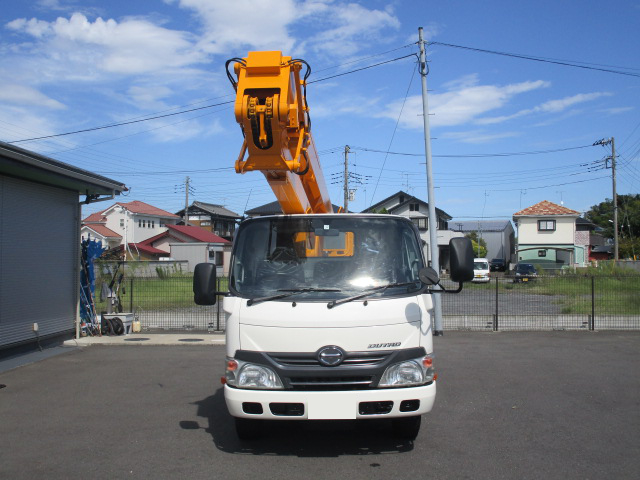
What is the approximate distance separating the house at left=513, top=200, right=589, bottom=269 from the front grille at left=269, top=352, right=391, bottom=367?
143ft

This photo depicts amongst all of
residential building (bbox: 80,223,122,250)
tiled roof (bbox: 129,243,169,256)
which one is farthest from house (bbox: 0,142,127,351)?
residential building (bbox: 80,223,122,250)

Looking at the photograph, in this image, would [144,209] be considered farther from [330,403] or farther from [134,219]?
[330,403]

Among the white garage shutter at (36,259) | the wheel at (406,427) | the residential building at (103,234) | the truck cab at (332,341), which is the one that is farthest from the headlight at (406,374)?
the residential building at (103,234)

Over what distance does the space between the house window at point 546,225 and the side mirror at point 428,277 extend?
147 feet

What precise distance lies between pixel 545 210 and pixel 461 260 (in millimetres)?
45389

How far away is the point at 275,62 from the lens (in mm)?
5445

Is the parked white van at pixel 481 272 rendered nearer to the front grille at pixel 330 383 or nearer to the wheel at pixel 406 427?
the wheel at pixel 406 427

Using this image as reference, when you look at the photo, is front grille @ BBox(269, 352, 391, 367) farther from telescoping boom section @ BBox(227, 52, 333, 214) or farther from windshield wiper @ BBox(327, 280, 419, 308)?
telescoping boom section @ BBox(227, 52, 333, 214)

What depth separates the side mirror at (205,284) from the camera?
533cm

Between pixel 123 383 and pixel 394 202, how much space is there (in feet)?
154

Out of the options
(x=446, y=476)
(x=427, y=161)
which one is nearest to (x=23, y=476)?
(x=446, y=476)

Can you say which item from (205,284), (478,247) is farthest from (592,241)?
(205,284)

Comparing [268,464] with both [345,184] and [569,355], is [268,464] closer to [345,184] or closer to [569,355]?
[569,355]

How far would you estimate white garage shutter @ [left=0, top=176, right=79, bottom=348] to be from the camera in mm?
9922
